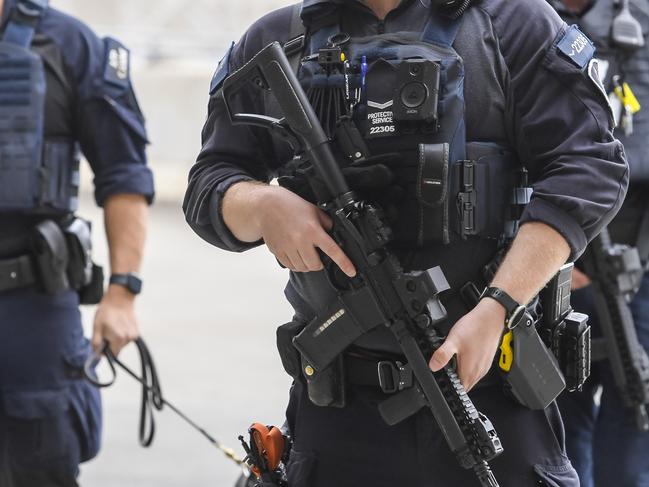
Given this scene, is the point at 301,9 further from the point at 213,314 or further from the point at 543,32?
the point at 213,314

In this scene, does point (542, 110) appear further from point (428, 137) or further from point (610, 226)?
point (610, 226)

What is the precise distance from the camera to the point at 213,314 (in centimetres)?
823

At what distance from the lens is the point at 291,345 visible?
2439 millimetres

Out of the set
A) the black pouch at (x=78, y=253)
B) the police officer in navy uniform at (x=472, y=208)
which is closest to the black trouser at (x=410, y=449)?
the police officer in navy uniform at (x=472, y=208)

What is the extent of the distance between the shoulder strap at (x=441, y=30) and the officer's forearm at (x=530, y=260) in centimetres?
37

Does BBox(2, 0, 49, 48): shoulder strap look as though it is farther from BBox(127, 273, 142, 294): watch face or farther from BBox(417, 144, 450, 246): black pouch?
BBox(417, 144, 450, 246): black pouch

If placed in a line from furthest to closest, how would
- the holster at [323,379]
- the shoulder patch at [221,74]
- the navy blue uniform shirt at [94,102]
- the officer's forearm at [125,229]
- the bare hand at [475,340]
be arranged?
the officer's forearm at [125,229], the navy blue uniform shirt at [94,102], the shoulder patch at [221,74], the holster at [323,379], the bare hand at [475,340]

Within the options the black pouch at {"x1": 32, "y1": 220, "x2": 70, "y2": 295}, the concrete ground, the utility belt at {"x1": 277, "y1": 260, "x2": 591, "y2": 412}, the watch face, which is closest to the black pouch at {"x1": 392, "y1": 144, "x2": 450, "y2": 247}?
the utility belt at {"x1": 277, "y1": 260, "x2": 591, "y2": 412}

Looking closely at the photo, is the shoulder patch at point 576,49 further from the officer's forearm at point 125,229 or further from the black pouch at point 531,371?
the officer's forearm at point 125,229

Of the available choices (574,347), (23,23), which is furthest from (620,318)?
(23,23)

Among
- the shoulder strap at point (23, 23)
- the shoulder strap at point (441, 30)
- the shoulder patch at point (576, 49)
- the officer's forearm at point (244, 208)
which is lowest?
the shoulder strap at point (23, 23)

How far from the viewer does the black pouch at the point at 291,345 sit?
244cm

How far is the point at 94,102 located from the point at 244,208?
1257mm

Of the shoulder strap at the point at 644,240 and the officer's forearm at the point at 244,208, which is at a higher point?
the officer's forearm at the point at 244,208
